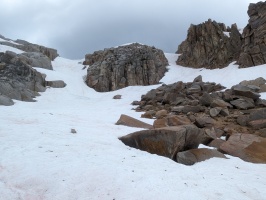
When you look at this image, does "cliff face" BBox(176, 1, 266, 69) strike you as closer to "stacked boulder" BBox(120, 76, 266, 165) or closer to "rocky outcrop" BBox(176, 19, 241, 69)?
"rocky outcrop" BBox(176, 19, 241, 69)

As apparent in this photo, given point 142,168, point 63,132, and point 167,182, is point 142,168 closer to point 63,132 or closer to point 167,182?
point 167,182

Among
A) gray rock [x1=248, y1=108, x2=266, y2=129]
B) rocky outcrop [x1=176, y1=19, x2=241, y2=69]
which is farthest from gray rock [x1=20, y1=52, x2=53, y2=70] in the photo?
gray rock [x1=248, y1=108, x2=266, y2=129]

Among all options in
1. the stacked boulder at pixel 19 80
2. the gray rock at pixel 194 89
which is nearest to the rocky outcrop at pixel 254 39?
the gray rock at pixel 194 89

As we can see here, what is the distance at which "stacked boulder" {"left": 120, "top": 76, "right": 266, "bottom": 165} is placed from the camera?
35.4 feet

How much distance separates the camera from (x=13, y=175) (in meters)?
7.57

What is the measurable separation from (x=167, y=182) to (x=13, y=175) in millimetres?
4208

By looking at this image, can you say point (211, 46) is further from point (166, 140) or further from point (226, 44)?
point (166, 140)

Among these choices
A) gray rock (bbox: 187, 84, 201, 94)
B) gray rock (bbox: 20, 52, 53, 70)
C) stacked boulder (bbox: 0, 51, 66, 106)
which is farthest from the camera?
gray rock (bbox: 20, 52, 53, 70)

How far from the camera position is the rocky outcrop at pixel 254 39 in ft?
131

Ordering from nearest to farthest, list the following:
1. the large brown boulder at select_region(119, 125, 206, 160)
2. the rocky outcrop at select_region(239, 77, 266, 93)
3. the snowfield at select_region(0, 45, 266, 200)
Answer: the snowfield at select_region(0, 45, 266, 200) → the large brown boulder at select_region(119, 125, 206, 160) → the rocky outcrop at select_region(239, 77, 266, 93)

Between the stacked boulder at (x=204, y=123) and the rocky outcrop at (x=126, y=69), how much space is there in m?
11.7

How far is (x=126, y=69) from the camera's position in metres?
46.3

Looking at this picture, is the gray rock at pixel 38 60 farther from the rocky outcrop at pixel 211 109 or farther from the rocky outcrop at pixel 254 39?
the rocky outcrop at pixel 254 39

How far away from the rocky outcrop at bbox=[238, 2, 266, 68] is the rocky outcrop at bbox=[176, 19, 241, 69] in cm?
249
